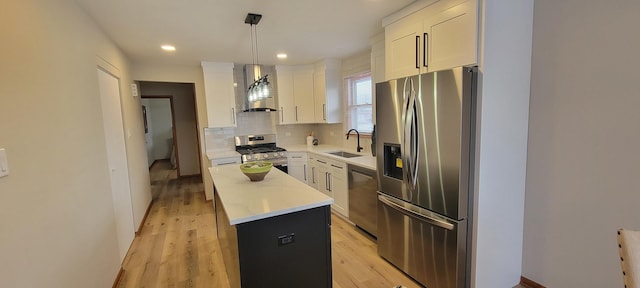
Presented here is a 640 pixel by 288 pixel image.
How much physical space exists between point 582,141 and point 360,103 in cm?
270

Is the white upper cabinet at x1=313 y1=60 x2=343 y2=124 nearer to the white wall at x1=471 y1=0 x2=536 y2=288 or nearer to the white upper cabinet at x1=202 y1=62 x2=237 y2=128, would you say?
the white upper cabinet at x1=202 y1=62 x2=237 y2=128

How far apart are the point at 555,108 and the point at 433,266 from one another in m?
1.44

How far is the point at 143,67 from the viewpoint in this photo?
4.15 metres

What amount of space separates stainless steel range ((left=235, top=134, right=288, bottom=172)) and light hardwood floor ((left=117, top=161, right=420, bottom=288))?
43.2 inches

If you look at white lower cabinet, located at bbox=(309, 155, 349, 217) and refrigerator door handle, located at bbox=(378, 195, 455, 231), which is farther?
white lower cabinet, located at bbox=(309, 155, 349, 217)

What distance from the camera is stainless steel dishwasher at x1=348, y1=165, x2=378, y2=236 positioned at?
9.33ft

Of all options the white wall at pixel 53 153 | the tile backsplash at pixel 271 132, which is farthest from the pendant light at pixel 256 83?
the tile backsplash at pixel 271 132

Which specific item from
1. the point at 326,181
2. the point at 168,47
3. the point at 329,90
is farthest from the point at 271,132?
the point at 168,47

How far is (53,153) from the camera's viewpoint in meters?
1.50

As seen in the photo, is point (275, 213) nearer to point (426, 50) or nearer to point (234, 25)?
point (426, 50)

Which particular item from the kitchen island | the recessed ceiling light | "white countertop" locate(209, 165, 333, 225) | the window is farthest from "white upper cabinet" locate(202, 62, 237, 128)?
the kitchen island

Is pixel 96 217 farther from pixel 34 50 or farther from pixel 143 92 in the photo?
pixel 143 92

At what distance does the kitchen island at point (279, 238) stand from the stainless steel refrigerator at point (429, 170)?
79 centimetres

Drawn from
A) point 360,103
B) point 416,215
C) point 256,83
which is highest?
point 256,83
